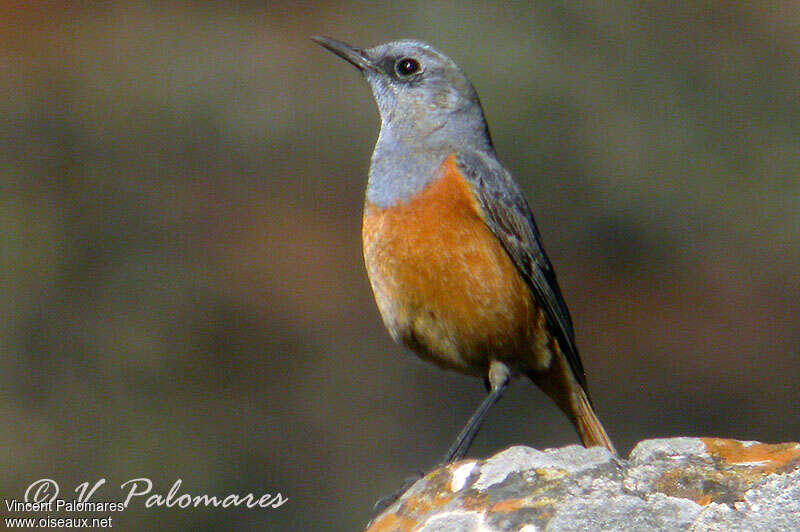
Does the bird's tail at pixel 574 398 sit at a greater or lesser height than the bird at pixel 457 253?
lesser

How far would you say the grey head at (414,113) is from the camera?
4.88 m

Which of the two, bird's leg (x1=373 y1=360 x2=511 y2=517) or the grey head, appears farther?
the grey head

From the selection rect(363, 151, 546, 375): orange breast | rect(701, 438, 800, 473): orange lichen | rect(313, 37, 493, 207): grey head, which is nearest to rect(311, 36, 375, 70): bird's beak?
rect(313, 37, 493, 207): grey head

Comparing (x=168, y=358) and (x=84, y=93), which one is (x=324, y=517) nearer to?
(x=168, y=358)

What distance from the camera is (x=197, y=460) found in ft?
29.3

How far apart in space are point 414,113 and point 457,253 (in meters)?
0.86

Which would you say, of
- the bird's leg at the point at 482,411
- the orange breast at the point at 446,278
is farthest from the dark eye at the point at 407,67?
the bird's leg at the point at 482,411

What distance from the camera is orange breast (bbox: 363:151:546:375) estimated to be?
4.62m

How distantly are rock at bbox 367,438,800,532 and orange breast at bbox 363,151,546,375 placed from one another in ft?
4.00

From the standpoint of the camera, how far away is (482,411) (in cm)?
484

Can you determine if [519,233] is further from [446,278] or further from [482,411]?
[482,411]

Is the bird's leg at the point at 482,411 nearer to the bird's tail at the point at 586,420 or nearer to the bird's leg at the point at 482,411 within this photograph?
the bird's leg at the point at 482,411

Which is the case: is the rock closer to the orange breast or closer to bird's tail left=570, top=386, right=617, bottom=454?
the orange breast

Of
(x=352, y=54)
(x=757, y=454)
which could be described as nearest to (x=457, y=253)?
(x=352, y=54)
